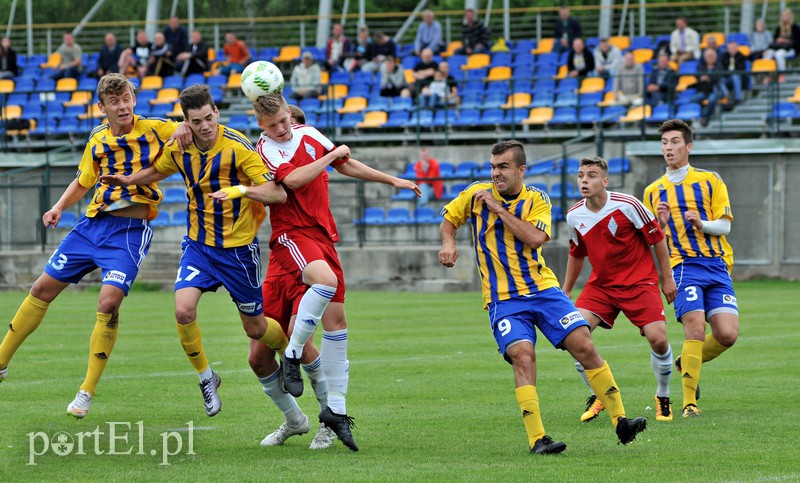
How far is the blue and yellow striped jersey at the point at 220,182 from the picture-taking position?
308 inches

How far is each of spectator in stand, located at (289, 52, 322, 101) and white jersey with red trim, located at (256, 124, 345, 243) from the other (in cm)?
1978

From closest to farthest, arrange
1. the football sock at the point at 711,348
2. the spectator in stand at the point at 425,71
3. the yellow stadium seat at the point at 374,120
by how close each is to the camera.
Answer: the football sock at the point at 711,348 → the yellow stadium seat at the point at 374,120 → the spectator in stand at the point at 425,71

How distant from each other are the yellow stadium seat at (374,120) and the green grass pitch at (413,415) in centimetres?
1206

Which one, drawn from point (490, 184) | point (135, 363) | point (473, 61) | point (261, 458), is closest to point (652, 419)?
point (490, 184)

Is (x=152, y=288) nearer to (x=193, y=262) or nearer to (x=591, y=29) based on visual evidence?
(x=193, y=262)

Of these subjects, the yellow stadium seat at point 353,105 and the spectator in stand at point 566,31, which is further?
the spectator in stand at point 566,31

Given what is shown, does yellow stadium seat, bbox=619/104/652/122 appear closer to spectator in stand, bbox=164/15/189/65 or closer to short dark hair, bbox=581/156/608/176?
spectator in stand, bbox=164/15/189/65

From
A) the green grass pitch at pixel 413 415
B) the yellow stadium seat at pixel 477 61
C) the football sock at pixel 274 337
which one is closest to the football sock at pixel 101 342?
the green grass pitch at pixel 413 415

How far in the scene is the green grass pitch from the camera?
664 cm

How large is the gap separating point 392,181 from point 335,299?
85 cm

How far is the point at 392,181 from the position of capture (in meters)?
7.83

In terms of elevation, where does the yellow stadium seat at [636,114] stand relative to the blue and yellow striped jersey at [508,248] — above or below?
above

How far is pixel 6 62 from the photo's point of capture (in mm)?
32000

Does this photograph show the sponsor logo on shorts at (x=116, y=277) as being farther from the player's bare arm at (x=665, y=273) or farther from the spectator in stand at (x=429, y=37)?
the spectator in stand at (x=429, y=37)
